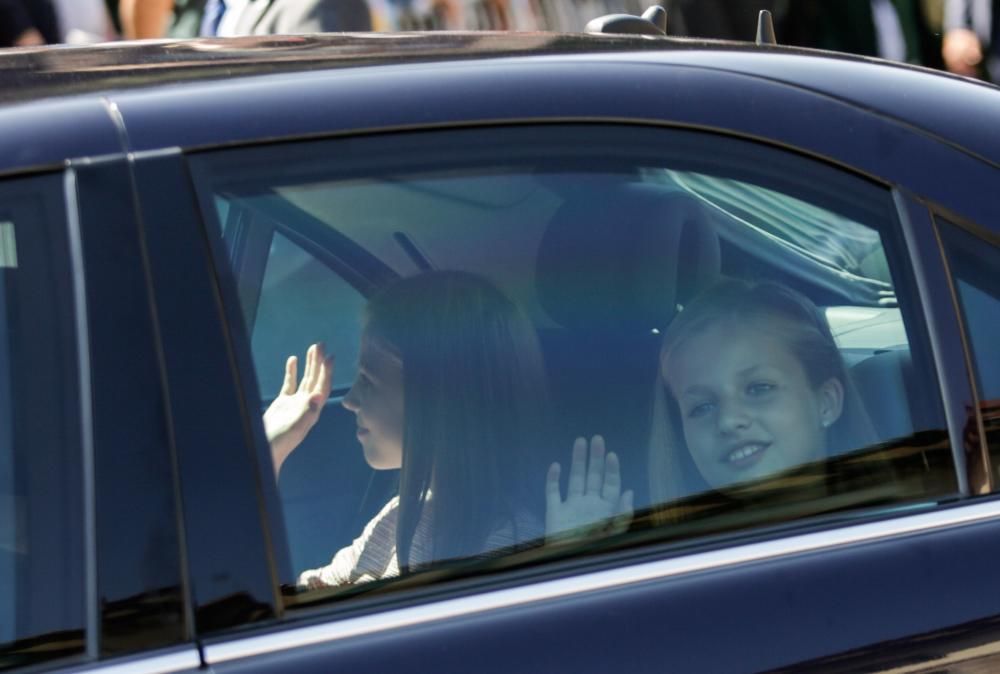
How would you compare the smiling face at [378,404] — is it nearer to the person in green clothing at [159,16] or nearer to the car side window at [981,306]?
the car side window at [981,306]

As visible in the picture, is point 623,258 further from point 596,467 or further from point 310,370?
point 310,370

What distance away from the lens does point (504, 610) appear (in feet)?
4.65

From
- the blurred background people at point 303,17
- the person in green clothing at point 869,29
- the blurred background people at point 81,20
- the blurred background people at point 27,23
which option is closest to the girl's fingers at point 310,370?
the blurred background people at point 303,17

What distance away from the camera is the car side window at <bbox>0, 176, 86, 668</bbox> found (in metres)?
1.35

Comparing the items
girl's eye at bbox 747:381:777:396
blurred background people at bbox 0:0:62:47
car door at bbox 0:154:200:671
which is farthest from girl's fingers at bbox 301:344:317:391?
blurred background people at bbox 0:0:62:47

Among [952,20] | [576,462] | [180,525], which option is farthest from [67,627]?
[952,20]

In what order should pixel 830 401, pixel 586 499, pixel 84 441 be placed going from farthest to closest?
1. pixel 830 401
2. pixel 586 499
3. pixel 84 441

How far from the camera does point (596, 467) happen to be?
5.11 feet

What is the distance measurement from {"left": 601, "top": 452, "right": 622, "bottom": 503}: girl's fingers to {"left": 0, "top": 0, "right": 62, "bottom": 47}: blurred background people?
10.8 ft

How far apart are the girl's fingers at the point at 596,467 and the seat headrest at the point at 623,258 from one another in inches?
A: 4.8

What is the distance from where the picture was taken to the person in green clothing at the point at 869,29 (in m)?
5.21

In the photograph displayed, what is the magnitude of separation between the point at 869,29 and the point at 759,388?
12.7ft

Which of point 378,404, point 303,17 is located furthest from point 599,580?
point 303,17

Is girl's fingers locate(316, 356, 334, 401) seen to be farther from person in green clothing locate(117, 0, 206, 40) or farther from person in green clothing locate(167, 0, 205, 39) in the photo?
person in green clothing locate(117, 0, 206, 40)
